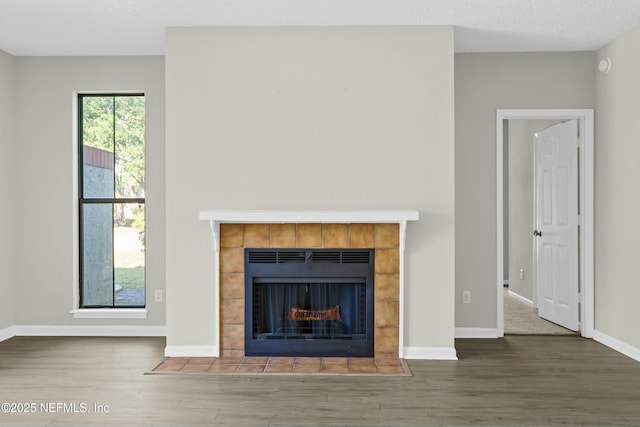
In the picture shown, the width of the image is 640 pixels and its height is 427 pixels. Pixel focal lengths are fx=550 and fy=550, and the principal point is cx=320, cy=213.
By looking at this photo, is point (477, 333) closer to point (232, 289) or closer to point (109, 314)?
point (232, 289)

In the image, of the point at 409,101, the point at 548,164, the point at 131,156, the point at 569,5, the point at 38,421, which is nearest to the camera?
the point at 38,421

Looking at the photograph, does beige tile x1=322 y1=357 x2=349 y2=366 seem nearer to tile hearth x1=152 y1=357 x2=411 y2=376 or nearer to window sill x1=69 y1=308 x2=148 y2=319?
tile hearth x1=152 y1=357 x2=411 y2=376

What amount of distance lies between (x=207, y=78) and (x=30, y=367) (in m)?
2.41

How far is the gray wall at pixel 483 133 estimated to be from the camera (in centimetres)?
487

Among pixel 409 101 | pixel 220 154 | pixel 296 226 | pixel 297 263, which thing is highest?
pixel 409 101

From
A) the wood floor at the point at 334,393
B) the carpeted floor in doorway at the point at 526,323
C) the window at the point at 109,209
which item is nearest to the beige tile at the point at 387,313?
the wood floor at the point at 334,393

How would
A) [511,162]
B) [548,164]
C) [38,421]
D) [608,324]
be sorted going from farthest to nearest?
[511,162] < [548,164] < [608,324] < [38,421]

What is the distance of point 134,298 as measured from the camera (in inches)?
198

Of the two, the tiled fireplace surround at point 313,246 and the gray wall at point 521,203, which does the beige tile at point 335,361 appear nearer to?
the tiled fireplace surround at point 313,246

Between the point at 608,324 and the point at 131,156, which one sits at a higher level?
the point at 131,156

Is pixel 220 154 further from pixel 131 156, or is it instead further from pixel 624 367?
pixel 624 367

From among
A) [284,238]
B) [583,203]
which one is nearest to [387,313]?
[284,238]

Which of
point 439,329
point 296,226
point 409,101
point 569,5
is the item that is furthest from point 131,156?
point 569,5

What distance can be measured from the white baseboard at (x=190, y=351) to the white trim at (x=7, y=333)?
1.69 meters
